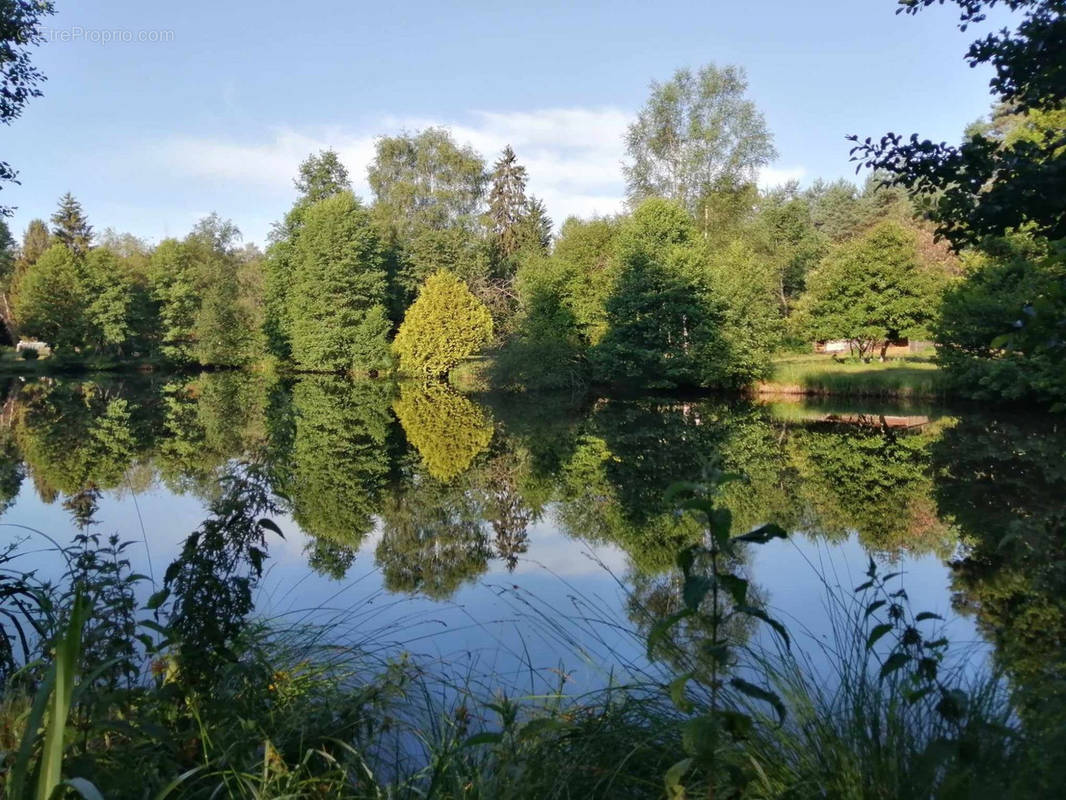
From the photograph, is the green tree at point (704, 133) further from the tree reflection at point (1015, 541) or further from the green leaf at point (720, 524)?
the green leaf at point (720, 524)

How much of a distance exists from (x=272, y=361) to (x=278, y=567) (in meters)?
36.1

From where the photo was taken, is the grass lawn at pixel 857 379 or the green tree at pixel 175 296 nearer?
the grass lawn at pixel 857 379

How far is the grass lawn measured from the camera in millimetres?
22188

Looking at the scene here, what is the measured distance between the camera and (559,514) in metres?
9.79

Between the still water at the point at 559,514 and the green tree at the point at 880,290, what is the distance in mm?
7948

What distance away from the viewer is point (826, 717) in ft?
8.81

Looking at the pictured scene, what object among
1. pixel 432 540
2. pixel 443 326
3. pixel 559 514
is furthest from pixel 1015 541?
pixel 443 326

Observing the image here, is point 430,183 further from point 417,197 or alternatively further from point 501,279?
point 501,279

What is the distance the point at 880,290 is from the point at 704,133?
8063 mm

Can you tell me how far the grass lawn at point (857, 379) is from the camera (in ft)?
72.8

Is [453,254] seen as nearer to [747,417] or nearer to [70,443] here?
[747,417]

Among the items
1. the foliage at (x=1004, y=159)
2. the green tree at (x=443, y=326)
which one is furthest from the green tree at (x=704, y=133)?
the foliage at (x=1004, y=159)

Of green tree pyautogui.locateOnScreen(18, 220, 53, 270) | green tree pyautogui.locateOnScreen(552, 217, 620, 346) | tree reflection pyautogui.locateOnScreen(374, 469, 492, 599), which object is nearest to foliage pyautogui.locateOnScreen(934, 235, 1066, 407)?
tree reflection pyautogui.locateOnScreen(374, 469, 492, 599)

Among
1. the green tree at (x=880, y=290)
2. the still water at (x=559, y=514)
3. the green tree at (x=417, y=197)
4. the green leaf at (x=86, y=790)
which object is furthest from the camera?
the green tree at (x=417, y=197)
